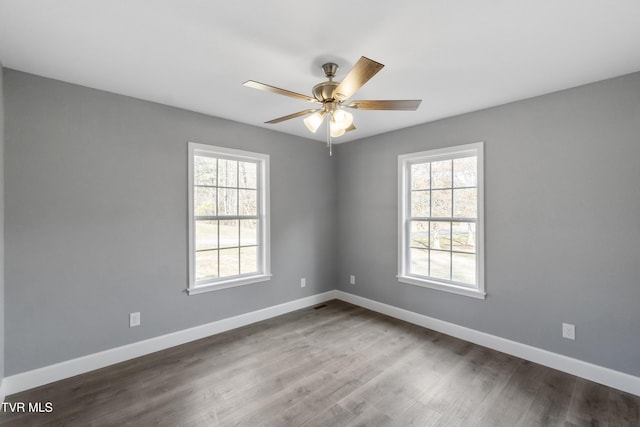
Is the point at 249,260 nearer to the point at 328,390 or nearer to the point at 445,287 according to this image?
the point at 328,390

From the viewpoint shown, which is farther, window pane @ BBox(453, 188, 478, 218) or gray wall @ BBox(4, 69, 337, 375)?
window pane @ BBox(453, 188, 478, 218)

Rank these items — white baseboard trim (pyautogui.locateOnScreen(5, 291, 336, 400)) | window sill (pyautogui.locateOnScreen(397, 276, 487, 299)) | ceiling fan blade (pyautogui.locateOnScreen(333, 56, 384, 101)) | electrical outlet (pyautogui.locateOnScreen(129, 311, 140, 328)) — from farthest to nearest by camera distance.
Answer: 1. window sill (pyautogui.locateOnScreen(397, 276, 487, 299))
2. electrical outlet (pyautogui.locateOnScreen(129, 311, 140, 328))
3. white baseboard trim (pyautogui.locateOnScreen(5, 291, 336, 400))
4. ceiling fan blade (pyautogui.locateOnScreen(333, 56, 384, 101))

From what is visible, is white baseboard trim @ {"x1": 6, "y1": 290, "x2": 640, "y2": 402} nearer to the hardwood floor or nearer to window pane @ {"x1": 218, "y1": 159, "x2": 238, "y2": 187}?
the hardwood floor

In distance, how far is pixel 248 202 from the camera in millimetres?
3660

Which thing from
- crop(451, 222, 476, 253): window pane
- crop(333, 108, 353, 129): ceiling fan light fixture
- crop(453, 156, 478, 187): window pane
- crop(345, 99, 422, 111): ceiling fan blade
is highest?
crop(345, 99, 422, 111): ceiling fan blade

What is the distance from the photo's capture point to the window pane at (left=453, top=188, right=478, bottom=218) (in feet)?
10.4

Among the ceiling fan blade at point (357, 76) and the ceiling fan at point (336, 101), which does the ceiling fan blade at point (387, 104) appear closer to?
the ceiling fan at point (336, 101)

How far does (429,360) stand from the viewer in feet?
8.90

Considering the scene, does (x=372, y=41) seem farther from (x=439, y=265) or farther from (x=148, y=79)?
(x=439, y=265)

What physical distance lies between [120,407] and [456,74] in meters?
3.52

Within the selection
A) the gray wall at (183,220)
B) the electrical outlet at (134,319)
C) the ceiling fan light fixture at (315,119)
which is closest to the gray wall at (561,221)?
the gray wall at (183,220)

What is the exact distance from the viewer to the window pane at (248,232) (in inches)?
142

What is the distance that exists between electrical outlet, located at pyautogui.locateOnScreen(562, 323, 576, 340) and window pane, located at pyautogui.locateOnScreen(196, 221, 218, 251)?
3.49 metres

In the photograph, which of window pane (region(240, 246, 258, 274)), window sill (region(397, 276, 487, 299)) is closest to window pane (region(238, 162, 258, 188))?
window pane (region(240, 246, 258, 274))
